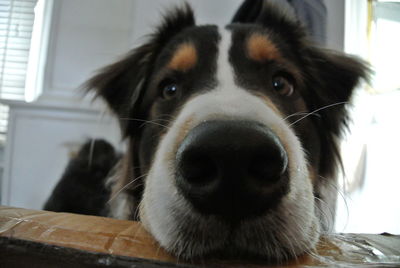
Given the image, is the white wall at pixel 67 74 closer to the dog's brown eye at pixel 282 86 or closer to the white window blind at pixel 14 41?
the white window blind at pixel 14 41

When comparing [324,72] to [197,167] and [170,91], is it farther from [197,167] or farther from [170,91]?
[197,167]

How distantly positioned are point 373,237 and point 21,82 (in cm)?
342

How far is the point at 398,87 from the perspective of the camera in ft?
6.42

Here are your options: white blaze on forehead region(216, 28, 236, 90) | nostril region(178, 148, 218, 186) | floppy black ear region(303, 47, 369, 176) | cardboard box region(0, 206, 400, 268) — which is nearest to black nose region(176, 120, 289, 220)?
nostril region(178, 148, 218, 186)

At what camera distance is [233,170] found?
57 centimetres

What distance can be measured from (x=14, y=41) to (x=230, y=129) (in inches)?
137

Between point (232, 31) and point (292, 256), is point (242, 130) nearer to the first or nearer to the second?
point (292, 256)

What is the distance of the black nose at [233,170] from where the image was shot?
57cm

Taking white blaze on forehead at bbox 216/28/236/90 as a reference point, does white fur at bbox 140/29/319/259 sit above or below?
below

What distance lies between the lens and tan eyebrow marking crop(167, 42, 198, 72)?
125 cm

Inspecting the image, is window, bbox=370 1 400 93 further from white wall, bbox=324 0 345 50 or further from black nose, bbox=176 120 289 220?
black nose, bbox=176 120 289 220

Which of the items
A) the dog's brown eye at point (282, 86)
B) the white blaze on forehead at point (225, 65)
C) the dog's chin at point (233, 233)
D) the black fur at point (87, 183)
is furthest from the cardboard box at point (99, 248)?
the black fur at point (87, 183)

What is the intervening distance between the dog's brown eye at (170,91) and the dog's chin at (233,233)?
2.03 ft

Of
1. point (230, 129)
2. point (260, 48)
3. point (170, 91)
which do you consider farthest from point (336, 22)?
point (230, 129)
